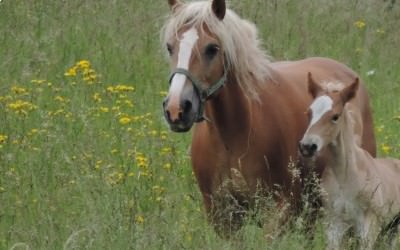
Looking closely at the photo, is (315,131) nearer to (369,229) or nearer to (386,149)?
(369,229)

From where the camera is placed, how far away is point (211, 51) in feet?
26.8

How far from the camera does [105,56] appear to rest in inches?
537

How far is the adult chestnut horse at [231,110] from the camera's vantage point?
8109 mm

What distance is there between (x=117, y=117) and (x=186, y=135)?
1.95 feet

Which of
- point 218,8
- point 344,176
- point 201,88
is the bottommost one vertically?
point 344,176

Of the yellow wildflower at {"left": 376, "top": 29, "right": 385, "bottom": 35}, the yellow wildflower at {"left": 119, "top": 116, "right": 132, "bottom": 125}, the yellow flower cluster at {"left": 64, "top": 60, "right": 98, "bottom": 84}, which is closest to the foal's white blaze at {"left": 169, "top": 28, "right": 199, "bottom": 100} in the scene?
the yellow wildflower at {"left": 119, "top": 116, "right": 132, "bottom": 125}

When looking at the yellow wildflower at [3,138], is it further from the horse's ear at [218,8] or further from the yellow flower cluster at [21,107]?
the horse's ear at [218,8]

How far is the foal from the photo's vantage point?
810cm

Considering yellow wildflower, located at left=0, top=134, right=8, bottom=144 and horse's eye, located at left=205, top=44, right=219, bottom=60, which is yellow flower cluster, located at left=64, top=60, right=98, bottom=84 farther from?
horse's eye, located at left=205, top=44, right=219, bottom=60

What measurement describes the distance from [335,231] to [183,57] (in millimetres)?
1337

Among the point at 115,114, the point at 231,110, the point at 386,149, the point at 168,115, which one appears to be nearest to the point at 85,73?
the point at 115,114

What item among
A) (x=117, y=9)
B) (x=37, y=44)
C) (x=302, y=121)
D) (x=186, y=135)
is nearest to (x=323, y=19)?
(x=117, y=9)

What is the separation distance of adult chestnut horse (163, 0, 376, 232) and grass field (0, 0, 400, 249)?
281 millimetres

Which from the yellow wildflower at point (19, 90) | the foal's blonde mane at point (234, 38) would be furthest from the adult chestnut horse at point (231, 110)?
the yellow wildflower at point (19, 90)
